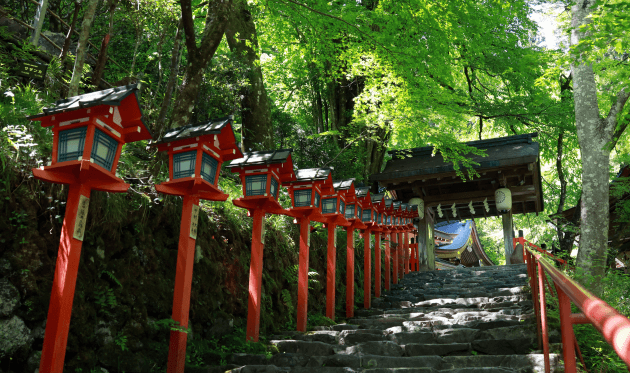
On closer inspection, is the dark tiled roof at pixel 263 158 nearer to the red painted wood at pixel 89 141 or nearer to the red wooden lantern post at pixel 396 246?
the red painted wood at pixel 89 141

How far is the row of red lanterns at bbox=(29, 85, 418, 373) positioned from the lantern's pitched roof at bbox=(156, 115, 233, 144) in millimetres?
11

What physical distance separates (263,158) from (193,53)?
1754mm

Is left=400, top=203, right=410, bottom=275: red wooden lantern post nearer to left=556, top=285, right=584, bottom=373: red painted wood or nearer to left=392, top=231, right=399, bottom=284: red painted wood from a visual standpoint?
left=392, top=231, right=399, bottom=284: red painted wood

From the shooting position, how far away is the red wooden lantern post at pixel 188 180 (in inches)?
184

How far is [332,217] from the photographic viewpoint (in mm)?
8031

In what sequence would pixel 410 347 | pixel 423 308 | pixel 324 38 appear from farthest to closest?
pixel 423 308, pixel 324 38, pixel 410 347

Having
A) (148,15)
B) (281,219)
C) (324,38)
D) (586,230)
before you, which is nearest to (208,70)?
(148,15)

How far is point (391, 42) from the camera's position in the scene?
29.1ft

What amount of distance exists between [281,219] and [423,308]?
355cm

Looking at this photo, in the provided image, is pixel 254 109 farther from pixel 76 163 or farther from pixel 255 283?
pixel 76 163

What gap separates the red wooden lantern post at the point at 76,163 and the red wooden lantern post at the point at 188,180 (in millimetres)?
878

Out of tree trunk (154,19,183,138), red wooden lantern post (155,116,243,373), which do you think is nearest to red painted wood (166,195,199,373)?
red wooden lantern post (155,116,243,373)

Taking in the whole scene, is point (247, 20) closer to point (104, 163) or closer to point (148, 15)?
point (148, 15)

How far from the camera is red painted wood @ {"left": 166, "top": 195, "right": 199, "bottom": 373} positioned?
456 cm
